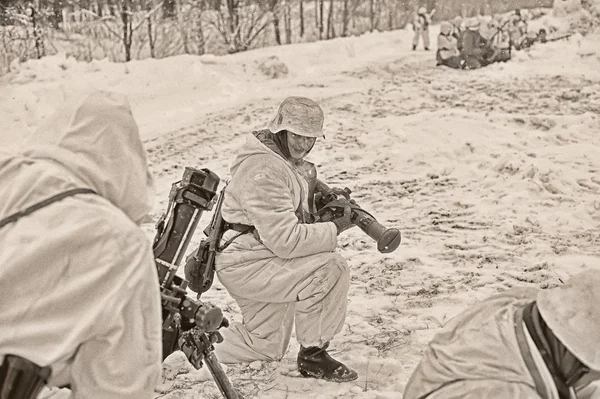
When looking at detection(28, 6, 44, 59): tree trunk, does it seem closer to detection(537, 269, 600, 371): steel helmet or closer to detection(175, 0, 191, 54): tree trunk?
detection(175, 0, 191, 54): tree trunk

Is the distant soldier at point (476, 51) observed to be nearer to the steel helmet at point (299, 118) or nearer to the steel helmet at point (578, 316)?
the steel helmet at point (299, 118)

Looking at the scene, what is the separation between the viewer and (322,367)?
3662 millimetres

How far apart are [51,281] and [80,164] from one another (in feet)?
1.06

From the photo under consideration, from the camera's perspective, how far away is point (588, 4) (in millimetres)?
11750

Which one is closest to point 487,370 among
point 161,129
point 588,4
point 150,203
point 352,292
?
point 150,203

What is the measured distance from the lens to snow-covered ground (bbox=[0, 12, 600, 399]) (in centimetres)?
438

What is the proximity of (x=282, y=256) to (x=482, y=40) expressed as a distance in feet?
31.1

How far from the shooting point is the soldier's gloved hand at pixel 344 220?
147 inches

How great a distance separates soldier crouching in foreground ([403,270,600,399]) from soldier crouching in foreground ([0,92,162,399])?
86cm

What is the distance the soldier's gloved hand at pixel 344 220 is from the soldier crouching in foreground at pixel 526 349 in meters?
1.50

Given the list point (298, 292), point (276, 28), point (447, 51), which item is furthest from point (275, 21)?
point (298, 292)

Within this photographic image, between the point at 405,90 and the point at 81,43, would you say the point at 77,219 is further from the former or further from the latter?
the point at 81,43

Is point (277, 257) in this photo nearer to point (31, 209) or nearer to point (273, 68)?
point (31, 209)

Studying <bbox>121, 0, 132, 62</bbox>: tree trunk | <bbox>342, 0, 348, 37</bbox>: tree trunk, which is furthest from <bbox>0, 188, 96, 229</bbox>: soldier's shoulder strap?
<bbox>342, 0, 348, 37</bbox>: tree trunk
